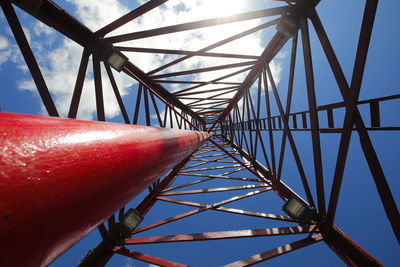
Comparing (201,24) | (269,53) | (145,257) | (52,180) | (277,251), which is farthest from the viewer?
(269,53)

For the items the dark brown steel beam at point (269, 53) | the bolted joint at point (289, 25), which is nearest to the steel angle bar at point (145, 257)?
the bolted joint at point (289, 25)

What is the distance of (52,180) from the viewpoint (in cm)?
74

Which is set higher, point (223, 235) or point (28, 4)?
point (28, 4)

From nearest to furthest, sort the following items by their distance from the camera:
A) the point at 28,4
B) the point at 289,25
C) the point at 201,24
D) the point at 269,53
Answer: the point at 28,4 < the point at 289,25 < the point at 201,24 < the point at 269,53

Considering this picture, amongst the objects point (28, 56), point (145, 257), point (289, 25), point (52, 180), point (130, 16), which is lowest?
point (145, 257)

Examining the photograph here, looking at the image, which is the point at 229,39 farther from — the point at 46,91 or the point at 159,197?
the point at 159,197

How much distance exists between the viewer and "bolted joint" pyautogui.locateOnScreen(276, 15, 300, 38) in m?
3.57

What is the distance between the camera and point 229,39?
15.7 feet

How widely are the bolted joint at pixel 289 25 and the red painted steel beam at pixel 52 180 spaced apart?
12.5ft

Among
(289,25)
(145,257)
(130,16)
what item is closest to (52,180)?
(145,257)

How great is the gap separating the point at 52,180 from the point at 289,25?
4.26 m

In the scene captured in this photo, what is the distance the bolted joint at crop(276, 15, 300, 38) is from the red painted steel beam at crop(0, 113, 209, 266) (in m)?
3.81

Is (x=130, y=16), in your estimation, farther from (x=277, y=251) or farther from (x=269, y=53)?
(x=277, y=251)

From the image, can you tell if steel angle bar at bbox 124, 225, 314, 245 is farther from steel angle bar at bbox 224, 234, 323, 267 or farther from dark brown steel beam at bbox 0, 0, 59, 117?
dark brown steel beam at bbox 0, 0, 59, 117
